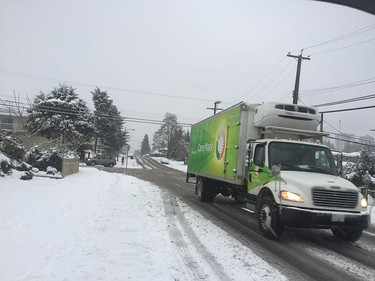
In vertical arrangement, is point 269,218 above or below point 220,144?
below

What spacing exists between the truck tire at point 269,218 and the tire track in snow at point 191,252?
168 centimetres

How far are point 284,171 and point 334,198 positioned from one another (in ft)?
4.40

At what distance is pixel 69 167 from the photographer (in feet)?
79.5

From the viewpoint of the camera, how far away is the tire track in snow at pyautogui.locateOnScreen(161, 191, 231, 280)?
5.69 m

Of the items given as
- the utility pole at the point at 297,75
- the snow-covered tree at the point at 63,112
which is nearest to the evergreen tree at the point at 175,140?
the snow-covered tree at the point at 63,112

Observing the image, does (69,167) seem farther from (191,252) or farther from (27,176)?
(191,252)

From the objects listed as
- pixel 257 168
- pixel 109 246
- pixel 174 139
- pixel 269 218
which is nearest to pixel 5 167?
pixel 109 246

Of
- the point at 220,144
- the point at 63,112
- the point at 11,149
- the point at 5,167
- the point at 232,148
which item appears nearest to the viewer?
the point at 232,148

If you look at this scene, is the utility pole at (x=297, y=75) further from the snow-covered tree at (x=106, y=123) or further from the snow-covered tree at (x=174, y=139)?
the snow-covered tree at (x=174, y=139)

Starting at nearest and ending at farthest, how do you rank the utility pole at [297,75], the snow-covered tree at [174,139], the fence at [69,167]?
the fence at [69,167], the utility pole at [297,75], the snow-covered tree at [174,139]

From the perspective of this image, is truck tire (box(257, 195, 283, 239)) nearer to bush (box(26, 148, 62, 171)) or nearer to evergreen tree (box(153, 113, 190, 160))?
bush (box(26, 148, 62, 171))

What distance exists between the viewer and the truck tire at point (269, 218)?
8375 millimetres

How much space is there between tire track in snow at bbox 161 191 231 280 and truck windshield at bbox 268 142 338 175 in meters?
2.75

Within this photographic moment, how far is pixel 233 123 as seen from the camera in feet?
39.1
